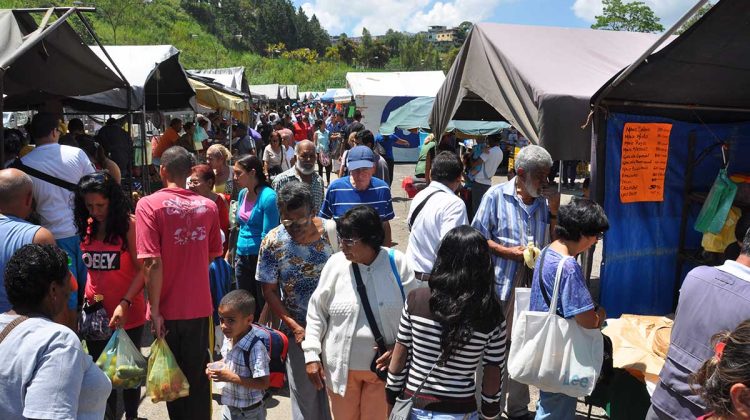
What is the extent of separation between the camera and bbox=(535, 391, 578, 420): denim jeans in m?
3.39

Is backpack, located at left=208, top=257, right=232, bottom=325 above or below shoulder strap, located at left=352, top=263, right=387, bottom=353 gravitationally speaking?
below

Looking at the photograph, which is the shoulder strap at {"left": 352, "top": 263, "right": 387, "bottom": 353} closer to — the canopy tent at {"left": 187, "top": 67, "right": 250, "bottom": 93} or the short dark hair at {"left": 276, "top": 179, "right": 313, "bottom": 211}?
the short dark hair at {"left": 276, "top": 179, "right": 313, "bottom": 211}

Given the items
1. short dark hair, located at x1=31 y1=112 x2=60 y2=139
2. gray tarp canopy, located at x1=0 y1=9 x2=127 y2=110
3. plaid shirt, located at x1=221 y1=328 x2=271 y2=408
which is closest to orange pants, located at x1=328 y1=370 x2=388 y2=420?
plaid shirt, located at x1=221 y1=328 x2=271 y2=408

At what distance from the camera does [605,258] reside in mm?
5059

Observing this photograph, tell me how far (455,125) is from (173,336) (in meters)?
8.20

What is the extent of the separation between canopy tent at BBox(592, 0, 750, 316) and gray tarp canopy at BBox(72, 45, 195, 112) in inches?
235

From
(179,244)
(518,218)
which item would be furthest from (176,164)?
(518,218)

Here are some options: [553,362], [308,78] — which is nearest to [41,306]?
[553,362]

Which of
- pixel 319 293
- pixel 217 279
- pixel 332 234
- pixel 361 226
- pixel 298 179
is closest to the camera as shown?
pixel 361 226

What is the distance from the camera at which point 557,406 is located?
3398mm

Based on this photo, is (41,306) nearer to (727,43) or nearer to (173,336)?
(173,336)

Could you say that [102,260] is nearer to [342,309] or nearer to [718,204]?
[342,309]

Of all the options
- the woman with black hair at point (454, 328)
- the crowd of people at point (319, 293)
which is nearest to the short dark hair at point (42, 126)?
the crowd of people at point (319, 293)

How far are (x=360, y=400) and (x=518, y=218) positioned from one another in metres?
1.80
